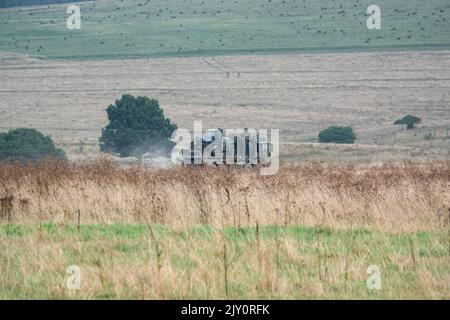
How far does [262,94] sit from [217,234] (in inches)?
3216

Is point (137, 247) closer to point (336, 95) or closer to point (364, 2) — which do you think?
point (336, 95)

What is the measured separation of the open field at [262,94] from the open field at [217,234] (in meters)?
38.1

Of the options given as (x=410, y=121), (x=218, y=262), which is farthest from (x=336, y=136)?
A: (x=218, y=262)

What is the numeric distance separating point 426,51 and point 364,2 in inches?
1137

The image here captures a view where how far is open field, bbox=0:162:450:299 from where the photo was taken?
8547 millimetres

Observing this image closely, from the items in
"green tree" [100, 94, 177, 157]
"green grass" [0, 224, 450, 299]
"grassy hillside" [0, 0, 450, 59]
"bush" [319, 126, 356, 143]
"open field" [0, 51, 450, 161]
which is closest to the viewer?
"green grass" [0, 224, 450, 299]

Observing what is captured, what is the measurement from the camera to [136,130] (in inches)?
2179

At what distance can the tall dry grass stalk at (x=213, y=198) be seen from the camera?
12.9 metres

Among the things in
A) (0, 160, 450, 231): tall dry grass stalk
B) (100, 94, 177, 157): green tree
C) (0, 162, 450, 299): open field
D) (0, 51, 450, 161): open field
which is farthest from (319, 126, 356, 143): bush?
(0, 162, 450, 299): open field

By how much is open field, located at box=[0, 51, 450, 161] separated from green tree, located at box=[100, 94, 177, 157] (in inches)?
87.1

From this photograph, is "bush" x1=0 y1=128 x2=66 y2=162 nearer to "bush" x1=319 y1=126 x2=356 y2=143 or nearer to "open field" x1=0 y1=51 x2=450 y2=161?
"open field" x1=0 y1=51 x2=450 y2=161

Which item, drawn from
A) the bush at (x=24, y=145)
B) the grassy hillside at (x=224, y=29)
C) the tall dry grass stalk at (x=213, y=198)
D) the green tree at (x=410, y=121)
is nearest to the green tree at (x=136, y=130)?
the bush at (x=24, y=145)

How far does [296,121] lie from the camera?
78.8m
